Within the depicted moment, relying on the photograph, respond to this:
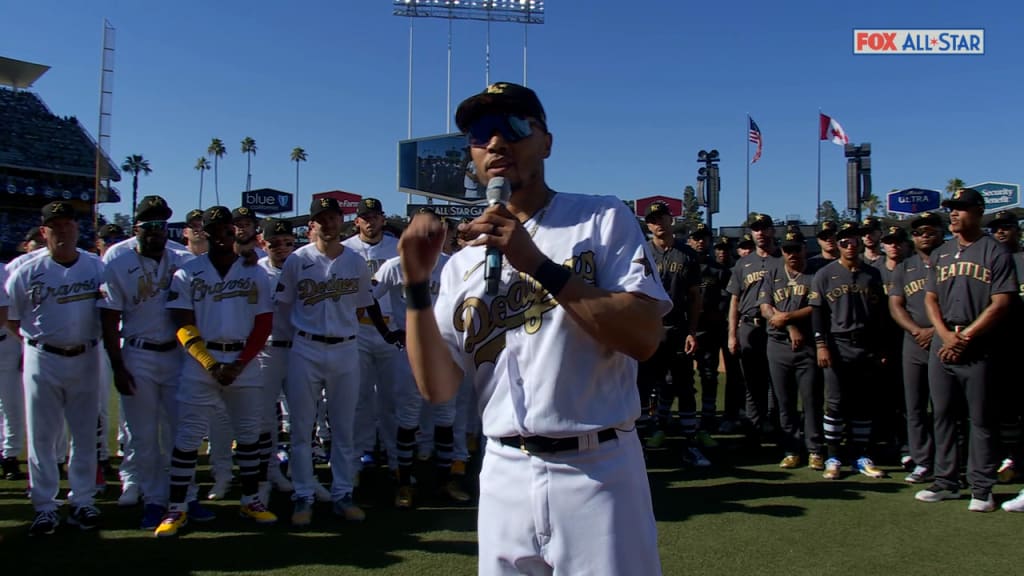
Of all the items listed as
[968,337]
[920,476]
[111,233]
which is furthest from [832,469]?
[111,233]

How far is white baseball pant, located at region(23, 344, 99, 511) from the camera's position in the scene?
547 centimetres

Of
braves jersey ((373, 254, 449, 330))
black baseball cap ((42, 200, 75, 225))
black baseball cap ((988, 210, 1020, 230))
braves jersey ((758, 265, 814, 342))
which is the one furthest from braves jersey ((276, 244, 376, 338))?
black baseball cap ((988, 210, 1020, 230))

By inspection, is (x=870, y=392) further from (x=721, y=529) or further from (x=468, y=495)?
(x=468, y=495)

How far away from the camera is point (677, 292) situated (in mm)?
7383

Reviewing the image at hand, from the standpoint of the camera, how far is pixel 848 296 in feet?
22.9

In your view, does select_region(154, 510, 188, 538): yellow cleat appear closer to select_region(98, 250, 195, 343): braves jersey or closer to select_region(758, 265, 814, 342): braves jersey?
select_region(98, 250, 195, 343): braves jersey

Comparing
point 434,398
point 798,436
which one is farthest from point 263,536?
point 798,436

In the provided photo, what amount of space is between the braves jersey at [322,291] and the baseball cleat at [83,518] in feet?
6.96

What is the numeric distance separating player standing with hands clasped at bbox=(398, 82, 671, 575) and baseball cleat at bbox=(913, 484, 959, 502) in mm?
5170

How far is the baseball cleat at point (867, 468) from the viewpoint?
6879 millimetres

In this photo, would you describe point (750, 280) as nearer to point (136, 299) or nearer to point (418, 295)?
point (136, 299)

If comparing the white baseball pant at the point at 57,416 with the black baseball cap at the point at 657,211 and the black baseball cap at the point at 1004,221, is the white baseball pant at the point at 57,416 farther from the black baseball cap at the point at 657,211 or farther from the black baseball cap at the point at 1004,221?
the black baseball cap at the point at 1004,221

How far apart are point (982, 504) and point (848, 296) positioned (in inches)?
85.8

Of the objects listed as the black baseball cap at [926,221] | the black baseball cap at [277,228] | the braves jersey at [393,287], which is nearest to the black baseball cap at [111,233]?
the black baseball cap at [277,228]
